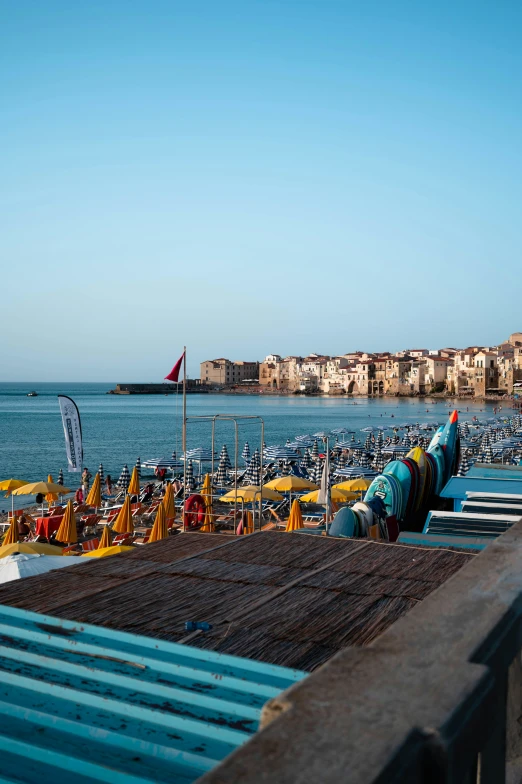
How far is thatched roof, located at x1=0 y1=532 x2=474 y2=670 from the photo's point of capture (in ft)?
11.8

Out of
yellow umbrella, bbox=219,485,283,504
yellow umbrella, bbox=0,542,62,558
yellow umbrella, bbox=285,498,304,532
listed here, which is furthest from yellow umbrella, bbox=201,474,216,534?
yellow umbrella, bbox=0,542,62,558

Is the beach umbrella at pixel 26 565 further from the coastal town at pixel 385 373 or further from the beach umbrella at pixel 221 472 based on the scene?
the coastal town at pixel 385 373

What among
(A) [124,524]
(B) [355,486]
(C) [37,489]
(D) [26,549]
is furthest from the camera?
(B) [355,486]

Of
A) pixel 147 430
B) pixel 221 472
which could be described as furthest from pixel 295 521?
pixel 147 430

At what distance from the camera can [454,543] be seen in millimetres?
6891

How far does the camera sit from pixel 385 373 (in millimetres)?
142750

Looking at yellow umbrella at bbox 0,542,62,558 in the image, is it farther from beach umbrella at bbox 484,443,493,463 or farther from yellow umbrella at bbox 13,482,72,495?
beach umbrella at bbox 484,443,493,463

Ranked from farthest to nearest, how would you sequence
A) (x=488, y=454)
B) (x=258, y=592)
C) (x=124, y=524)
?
(x=488, y=454)
(x=124, y=524)
(x=258, y=592)

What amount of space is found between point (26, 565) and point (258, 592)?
514 cm

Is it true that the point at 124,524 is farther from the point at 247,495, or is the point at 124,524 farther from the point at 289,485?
the point at 289,485

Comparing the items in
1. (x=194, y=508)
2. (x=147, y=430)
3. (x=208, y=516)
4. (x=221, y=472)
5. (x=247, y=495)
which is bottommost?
(x=147, y=430)

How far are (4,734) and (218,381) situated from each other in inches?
7064

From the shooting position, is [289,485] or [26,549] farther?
[289,485]

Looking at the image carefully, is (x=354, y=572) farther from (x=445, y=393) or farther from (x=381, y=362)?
(x=381, y=362)
